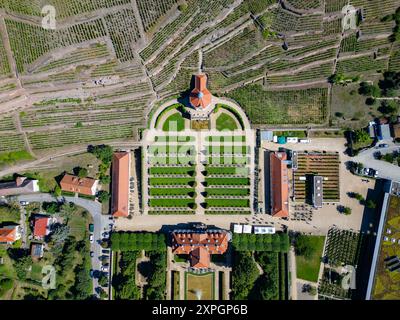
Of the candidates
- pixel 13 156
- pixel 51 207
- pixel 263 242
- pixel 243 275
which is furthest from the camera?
pixel 13 156

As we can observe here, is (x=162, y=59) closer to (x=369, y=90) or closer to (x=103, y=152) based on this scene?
(x=103, y=152)

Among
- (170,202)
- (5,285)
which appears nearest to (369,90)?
(170,202)

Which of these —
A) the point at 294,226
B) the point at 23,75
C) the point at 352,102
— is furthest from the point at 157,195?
the point at 352,102

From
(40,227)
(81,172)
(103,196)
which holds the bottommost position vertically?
(40,227)
